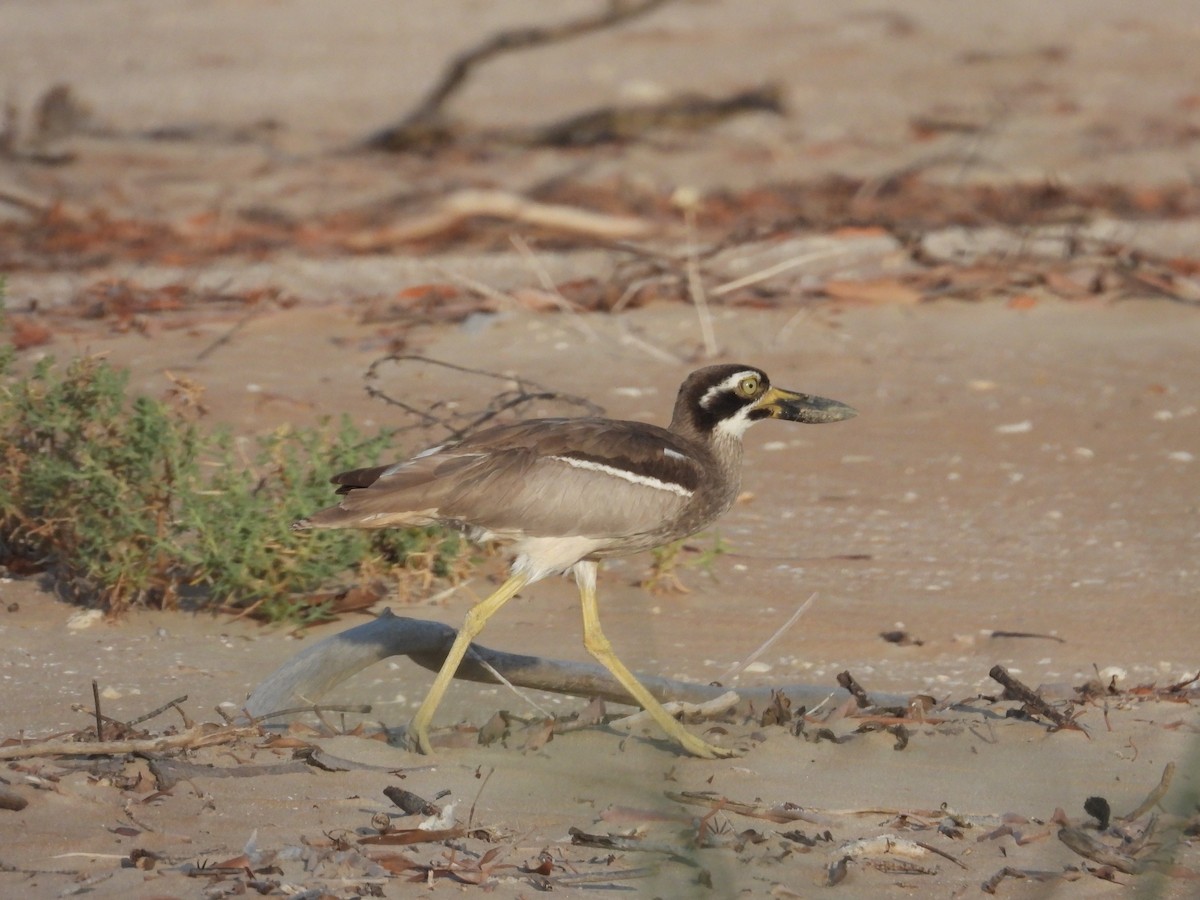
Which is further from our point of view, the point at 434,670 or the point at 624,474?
the point at 434,670

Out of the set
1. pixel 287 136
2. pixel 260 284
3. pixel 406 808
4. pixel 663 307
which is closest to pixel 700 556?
pixel 406 808

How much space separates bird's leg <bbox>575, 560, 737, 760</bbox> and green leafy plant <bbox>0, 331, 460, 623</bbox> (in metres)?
0.97

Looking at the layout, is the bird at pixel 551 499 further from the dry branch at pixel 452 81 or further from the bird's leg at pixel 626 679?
the dry branch at pixel 452 81

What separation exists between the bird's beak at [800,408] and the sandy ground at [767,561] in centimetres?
84

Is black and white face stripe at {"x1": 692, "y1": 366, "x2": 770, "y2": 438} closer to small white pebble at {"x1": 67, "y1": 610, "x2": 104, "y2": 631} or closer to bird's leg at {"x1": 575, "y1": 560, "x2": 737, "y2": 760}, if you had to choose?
bird's leg at {"x1": 575, "y1": 560, "x2": 737, "y2": 760}

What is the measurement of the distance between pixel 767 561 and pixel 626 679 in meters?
1.87

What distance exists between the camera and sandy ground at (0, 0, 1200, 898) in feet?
12.8

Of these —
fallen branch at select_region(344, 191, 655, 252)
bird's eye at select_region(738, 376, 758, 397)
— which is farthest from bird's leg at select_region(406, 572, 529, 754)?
fallen branch at select_region(344, 191, 655, 252)

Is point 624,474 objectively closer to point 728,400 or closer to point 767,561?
point 728,400

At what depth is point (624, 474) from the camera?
4.95m

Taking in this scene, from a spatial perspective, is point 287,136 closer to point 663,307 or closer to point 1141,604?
point 663,307

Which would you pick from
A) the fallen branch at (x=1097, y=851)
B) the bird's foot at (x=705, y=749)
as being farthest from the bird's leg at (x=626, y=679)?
the fallen branch at (x=1097, y=851)

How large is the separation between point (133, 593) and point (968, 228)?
6823mm

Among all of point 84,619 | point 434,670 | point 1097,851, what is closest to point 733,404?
point 434,670
